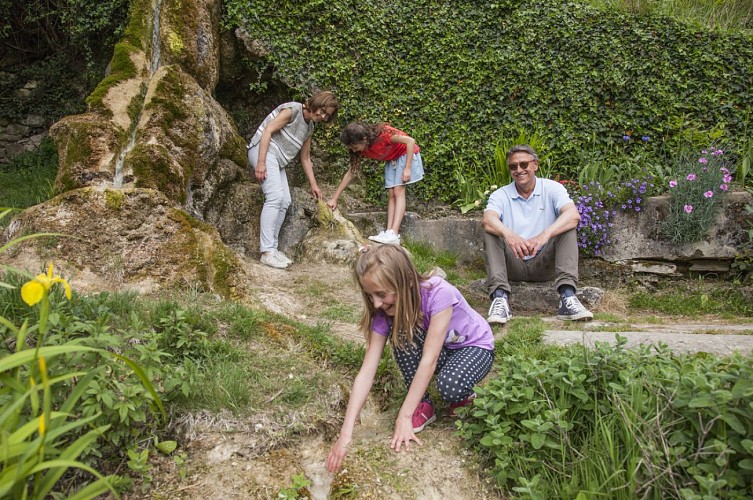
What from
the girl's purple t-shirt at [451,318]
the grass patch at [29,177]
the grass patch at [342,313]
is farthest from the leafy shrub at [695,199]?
the grass patch at [29,177]

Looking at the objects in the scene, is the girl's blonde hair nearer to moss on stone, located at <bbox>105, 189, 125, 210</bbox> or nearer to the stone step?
the stone step

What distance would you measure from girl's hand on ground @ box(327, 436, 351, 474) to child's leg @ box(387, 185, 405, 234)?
3.72 metres

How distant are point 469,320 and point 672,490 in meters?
1.17

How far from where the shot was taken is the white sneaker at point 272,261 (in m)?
5.31

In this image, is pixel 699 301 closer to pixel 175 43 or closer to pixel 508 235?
pixel 508 235

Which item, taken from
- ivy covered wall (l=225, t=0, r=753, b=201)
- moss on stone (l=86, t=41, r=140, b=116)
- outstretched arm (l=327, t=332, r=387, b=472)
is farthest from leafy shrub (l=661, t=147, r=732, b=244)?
moss on stone (l=86, t=41, r=140, b=116)

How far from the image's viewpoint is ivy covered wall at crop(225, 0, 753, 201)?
6.11 m

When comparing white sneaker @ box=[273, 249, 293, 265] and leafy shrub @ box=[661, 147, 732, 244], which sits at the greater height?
leafy shrub @ box=[661, 147, 732, 244]

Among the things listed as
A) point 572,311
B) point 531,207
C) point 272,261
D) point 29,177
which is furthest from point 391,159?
point 29,177

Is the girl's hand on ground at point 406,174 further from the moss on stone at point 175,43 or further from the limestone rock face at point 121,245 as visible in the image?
the moss on stone at point 175,43

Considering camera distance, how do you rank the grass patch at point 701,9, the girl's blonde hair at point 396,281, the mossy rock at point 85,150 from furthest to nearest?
1. the grass patch at point 701,9
2. the mossy rock at point 85,150
3. the girl's blonde hair at point 396,281

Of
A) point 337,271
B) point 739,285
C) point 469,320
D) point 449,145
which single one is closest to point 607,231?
point 739,285

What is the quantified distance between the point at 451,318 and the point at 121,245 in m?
2.49

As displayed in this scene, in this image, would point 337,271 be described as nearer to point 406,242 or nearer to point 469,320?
point 406,242
